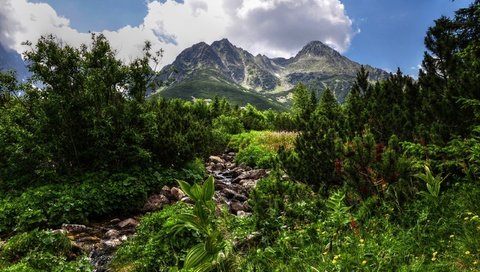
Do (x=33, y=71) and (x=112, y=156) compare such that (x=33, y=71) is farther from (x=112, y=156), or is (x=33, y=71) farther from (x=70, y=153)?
(x=112, y=156)

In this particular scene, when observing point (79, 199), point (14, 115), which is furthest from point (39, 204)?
point (14, 115)

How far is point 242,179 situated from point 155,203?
5117 mm

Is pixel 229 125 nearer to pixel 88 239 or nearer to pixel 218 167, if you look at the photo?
pixel 218 167

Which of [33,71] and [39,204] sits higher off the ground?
[33,71]

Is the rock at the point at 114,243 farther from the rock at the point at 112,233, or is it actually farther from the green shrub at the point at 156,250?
the green shrub at the point at 156,250

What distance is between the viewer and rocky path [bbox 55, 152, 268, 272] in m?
8.21

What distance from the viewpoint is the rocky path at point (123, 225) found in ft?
26.9

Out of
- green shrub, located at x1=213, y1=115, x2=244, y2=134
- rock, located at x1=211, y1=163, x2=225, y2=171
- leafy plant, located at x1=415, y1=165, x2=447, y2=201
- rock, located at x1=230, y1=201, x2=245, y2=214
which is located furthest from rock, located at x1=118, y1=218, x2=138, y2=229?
green shrub, located at x1=213, y1=115, x2=244, y2=134

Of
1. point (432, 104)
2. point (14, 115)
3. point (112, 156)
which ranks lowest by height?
point (112, 156)

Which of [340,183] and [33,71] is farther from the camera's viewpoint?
[33,71]

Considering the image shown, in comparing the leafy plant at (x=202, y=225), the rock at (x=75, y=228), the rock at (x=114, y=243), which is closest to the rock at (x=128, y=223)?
the rock at (x=75, y=228)

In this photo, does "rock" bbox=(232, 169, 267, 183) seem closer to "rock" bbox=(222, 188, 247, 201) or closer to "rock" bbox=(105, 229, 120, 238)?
"rock" bbox=(222, 188, 247, 201)

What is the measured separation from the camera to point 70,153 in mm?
12445

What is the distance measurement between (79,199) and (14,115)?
4725mm
